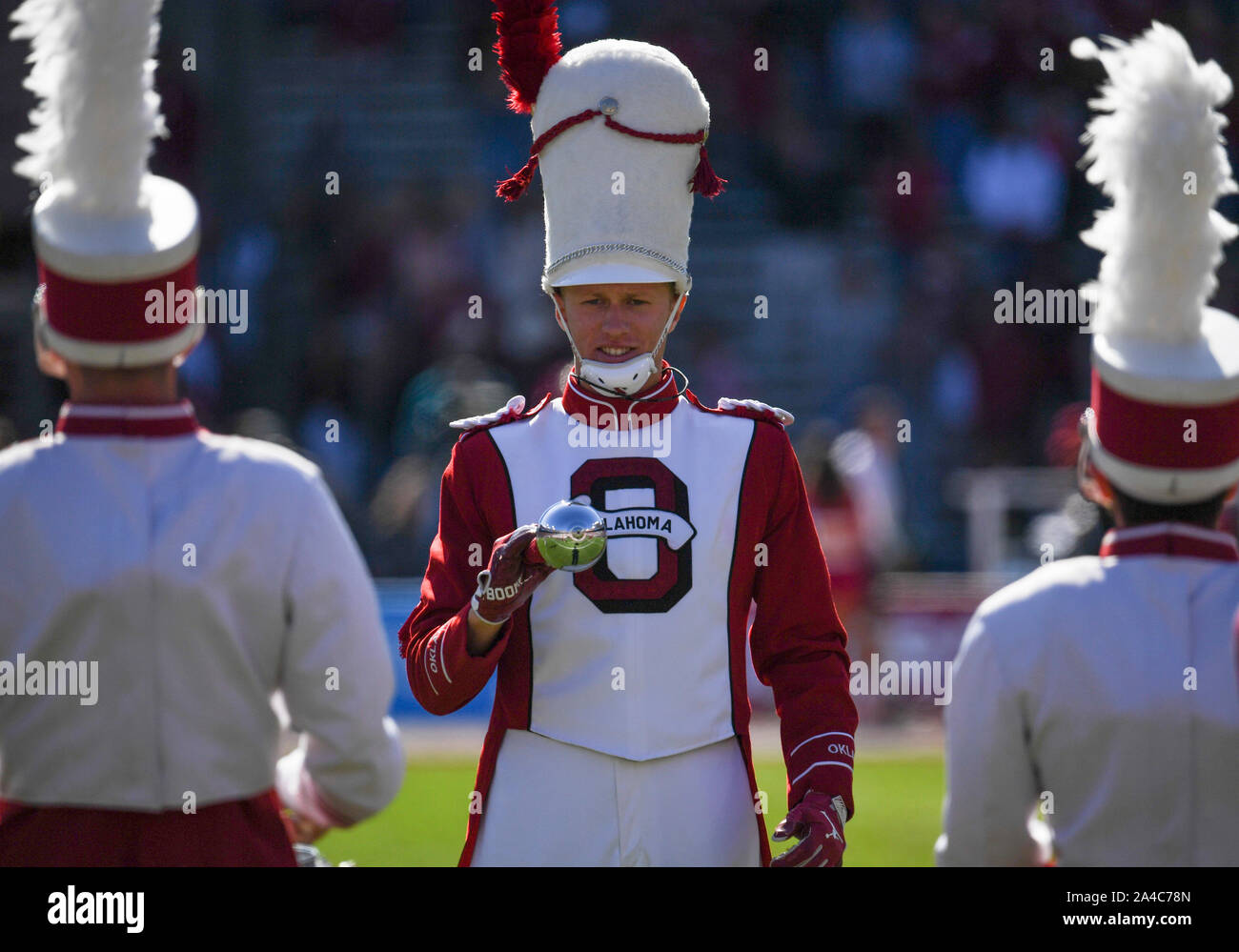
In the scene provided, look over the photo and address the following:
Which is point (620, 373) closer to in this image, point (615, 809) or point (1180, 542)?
point (615, 809)

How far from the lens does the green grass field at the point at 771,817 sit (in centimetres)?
760

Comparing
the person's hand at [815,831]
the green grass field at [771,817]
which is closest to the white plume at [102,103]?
the person's hand at [815,831]

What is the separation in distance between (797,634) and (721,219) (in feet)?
42.3

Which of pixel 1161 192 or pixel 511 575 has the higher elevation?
pixel 1161 192

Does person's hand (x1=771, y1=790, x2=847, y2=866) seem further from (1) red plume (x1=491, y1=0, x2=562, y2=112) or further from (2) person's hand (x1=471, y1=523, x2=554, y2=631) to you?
(1) red plume (x1=491, y1=0, x2=562, y2=112)

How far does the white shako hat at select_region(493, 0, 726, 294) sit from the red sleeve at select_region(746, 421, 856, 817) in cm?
40

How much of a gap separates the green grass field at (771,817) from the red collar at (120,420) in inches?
149

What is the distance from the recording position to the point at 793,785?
10.3 ft

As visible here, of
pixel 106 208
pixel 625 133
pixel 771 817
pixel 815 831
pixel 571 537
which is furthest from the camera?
pixel 771 817

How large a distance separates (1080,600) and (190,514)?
1500 millimetres

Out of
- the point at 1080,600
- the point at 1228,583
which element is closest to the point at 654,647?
the point at 1080,600

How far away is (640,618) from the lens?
10.2ft

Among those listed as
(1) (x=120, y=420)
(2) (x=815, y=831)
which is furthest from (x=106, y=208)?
(2) (x=815, y=831)
